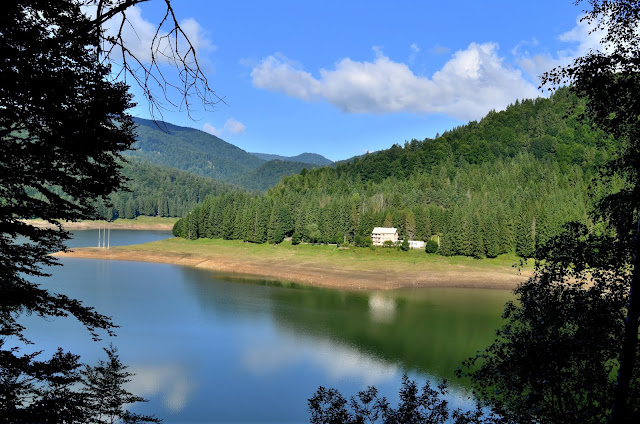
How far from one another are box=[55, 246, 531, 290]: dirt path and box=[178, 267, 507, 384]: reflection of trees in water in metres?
3.56

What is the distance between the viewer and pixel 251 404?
66.1ft

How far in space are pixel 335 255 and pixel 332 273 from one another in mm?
10428

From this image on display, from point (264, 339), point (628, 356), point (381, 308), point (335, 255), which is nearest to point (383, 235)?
point (335, 255)

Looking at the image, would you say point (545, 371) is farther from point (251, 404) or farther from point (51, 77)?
point (251, 404)

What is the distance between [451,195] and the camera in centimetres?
9388

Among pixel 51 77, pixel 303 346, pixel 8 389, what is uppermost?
pixel 51 77

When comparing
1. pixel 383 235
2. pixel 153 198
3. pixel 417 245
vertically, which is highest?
pixel 153 198

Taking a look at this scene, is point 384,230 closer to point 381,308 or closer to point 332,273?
point 332,273

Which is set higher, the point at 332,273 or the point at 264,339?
the point at 332,273

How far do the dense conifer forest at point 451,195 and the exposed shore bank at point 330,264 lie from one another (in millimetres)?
3726

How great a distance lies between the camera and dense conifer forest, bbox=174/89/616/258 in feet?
226

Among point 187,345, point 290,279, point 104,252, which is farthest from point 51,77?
point 104,252

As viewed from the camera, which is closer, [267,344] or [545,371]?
Answer: [545,371]

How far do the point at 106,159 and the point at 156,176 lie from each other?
201712 mm
